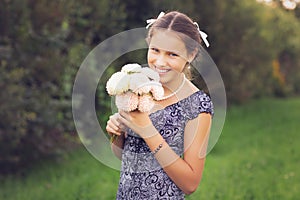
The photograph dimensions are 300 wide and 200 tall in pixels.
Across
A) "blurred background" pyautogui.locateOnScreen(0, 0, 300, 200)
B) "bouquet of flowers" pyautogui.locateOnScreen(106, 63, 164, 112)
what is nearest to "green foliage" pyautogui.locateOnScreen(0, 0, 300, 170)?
"blurred background" pyautogui.locateOnScreen(0, 0, 300, 200)

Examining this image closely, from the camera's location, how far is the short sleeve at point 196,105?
2.40 meters

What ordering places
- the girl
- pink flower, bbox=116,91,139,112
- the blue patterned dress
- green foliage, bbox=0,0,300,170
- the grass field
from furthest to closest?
green foliage, bbox=0,0,300,170 → the grass field → the blue patterned dress → the girl → pink flower, bbox=116,91,139,112

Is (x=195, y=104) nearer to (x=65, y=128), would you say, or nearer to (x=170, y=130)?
(x=170, y=130)

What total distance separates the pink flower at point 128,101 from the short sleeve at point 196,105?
0.94 feet

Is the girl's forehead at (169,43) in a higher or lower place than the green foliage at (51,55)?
higher

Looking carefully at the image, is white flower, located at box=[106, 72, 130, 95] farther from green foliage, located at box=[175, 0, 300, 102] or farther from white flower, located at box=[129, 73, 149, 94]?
green foliage, located at box=[175, 0, 300, 102]

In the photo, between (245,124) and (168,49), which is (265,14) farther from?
(168,49)

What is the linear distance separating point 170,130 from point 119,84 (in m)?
0.32

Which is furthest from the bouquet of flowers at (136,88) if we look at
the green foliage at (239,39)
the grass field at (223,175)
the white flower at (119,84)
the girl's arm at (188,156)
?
the green foliage at (239,39)

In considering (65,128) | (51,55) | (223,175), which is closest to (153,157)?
(51,55)

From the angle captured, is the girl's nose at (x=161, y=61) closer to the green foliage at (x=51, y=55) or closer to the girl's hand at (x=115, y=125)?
the girl's hand at (x=115, y=125)

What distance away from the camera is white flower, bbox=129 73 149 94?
2227 millimetres

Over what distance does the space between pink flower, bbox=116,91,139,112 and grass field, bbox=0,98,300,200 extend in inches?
141

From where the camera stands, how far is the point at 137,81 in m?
2.24
